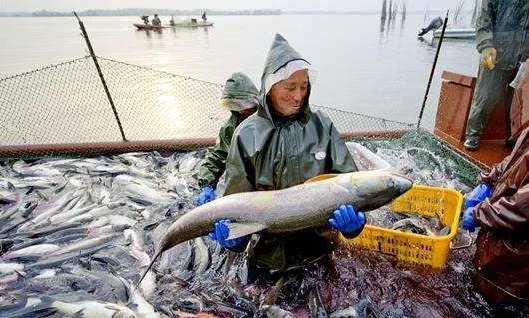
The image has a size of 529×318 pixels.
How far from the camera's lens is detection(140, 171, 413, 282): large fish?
2.43m

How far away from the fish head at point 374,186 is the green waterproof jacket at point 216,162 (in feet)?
5.63

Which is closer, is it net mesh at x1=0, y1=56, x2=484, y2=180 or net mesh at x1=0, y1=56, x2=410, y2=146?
net mesh at x1=0, y1=56, x2=484, y2=180

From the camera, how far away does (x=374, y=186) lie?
241cm

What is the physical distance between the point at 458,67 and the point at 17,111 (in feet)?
67.1

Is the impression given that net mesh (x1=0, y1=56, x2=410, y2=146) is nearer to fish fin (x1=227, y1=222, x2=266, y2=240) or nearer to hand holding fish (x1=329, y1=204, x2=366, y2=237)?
hand holding fish (x1=329, y1=204, x2=366, y2=237)

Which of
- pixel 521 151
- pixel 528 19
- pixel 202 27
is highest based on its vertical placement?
pixel 528 19

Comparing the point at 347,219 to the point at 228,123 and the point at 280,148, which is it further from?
the point at 228,123

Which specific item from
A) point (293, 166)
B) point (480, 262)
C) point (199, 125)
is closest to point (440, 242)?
point (480, 262)

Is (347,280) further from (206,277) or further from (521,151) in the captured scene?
(521,151)

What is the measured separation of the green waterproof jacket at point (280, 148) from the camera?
2607 mm

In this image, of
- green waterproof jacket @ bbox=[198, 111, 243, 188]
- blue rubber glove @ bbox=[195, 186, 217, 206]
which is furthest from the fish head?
green waterproof jacket @ bbox=[198, 111, 243, 188]

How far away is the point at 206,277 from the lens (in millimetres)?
3879

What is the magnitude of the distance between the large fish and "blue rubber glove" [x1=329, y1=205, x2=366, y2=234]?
52 mm

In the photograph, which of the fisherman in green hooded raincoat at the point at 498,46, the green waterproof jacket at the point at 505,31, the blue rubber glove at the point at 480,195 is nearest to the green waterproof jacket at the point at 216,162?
the blue rubber glove at the point at 480,195
